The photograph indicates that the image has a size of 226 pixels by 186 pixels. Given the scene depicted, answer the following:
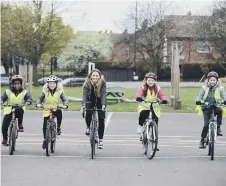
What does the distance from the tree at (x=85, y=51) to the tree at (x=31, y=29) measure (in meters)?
14.5

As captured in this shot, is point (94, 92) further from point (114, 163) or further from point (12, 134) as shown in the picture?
point (12, 134)

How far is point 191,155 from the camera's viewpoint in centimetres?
979

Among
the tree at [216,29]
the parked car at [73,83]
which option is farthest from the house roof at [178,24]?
the parked car at [73,83]

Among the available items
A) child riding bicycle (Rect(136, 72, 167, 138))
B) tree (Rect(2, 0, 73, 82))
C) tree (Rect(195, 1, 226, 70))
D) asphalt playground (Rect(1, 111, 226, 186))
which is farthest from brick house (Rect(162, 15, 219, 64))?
child riding bicycle (Rect(136, 72, 167, 138))

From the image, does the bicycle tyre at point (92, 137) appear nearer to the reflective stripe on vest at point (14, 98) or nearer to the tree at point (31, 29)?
the reflective stripe on vest at point (14, 98)

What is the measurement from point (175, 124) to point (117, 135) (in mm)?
3648

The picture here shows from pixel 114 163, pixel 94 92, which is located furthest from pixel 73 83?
pixel 114 163

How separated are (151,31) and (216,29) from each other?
11404 millimetres

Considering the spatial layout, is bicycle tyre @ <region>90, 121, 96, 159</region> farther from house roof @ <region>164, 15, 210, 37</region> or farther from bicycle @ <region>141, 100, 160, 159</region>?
house roof @ <region>164, 15, 210, 37</region>

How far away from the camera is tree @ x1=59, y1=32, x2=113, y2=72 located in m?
64.8

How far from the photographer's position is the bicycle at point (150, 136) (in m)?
9.22

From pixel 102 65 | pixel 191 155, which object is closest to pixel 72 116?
pixel 191 155

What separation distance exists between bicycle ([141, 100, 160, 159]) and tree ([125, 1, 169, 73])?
140ft

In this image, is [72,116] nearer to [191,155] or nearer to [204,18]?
[191,155]
